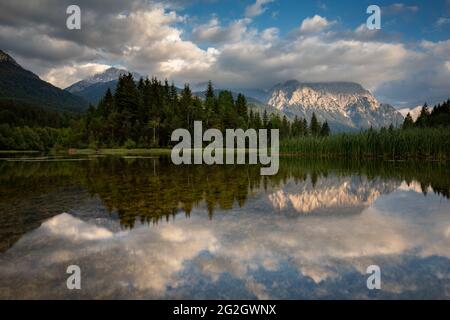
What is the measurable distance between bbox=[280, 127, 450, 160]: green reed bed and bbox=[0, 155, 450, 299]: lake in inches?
948

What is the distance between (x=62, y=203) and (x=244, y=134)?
73.1 m

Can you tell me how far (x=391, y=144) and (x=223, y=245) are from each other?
3346 cm

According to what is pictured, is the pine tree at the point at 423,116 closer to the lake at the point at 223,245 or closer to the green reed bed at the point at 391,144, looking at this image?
the green reed bed at the point at 391,144

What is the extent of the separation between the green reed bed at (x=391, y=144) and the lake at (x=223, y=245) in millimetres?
24077

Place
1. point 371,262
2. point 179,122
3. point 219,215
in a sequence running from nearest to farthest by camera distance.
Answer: point 371,262 < point 219,215 < point 179,122

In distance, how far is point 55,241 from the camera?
7398 millimetres

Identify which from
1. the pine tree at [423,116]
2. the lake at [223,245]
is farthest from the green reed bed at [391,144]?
the pine tree at [423,116]

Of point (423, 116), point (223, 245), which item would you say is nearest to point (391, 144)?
point (223, 245)

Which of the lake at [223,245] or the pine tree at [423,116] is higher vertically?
the pine tree at [423,116]

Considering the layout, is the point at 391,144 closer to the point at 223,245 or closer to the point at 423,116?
the point at 223,245

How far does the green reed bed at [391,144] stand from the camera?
1348 inches

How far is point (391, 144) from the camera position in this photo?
35.8 m
